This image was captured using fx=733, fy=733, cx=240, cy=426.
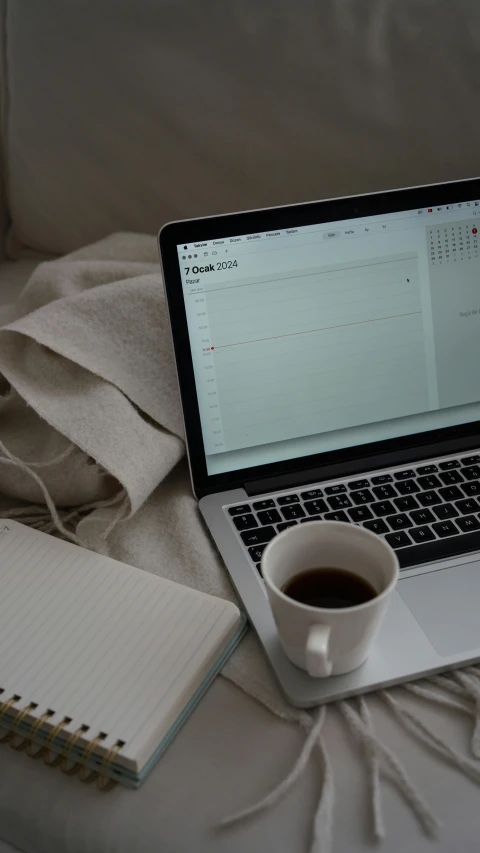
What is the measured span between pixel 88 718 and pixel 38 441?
288 millimetres

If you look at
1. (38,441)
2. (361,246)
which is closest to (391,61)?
(361,246)

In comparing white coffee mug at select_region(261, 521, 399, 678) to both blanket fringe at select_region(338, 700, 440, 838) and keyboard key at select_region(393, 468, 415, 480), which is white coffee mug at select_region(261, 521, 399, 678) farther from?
keyboard key at select_region(393, 468, 415, 480)

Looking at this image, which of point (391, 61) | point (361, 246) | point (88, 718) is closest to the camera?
point (88, 718)

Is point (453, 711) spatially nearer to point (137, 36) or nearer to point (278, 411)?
point (278, 411)

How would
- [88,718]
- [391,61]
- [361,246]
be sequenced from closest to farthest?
1. [88,718]
2. [361,246]
3. [391,61]

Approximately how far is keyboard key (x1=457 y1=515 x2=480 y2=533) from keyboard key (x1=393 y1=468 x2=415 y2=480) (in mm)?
66

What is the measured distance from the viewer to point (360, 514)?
626mm

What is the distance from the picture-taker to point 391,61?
2.62 ft

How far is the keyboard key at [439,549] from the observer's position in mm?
583

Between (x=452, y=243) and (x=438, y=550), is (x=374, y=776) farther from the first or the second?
(x=452, y=243)

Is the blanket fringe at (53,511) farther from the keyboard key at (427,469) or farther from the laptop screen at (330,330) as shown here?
the keyboard key at (427,469)

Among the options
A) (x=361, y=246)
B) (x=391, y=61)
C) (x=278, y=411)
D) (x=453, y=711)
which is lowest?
(x=453, y=711)

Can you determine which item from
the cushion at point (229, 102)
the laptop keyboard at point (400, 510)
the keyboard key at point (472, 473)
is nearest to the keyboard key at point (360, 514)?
the laptop keyboard at point (400, 510)

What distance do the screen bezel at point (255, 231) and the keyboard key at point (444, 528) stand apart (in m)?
0.10
